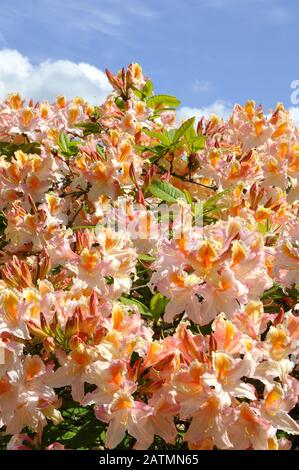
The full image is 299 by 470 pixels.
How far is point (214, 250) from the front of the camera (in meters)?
1.89

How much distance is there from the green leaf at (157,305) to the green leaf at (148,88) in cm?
194

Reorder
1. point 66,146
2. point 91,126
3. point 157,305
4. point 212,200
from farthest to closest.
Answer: point 91,126, point 66,146, point 212,200, point 157,305

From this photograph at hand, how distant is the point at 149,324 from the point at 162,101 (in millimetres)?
2008

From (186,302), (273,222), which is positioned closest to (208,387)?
(186,302)

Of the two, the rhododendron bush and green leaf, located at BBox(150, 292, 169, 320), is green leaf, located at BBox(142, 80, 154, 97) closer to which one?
the rhododendron bush

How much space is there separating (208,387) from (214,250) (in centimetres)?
38

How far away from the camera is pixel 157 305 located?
2195 millimetres

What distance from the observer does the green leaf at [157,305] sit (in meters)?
2.20

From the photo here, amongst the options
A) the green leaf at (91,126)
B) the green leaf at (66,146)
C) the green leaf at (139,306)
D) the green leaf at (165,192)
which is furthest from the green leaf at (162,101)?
the green leaf at (139,306)

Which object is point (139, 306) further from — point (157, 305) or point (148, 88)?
point (148, 88)

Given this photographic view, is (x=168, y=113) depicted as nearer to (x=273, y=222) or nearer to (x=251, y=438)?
(x=273, y=222)

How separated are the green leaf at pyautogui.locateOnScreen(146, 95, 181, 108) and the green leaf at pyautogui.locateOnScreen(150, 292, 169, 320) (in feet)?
6.40

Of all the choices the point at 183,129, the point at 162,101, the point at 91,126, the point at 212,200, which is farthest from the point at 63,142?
the point at 212,200

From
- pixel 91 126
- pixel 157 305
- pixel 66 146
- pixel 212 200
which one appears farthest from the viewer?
pixel 91 126
